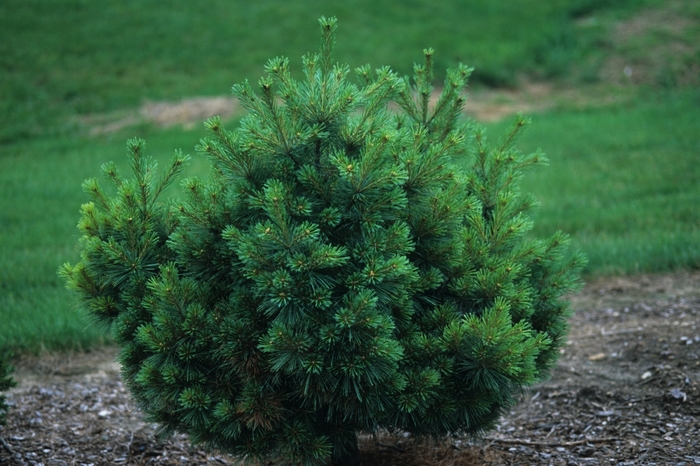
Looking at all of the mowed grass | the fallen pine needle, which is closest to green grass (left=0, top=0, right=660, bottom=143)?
the mowed grass

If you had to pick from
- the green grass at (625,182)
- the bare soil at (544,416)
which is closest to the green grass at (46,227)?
the bare soil at (544,416)

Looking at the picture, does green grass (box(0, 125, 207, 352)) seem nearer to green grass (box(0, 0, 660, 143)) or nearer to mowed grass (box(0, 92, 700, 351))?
mowed grass (box(0, 92, 700, 351))

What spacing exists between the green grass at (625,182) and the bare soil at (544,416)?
146 centimetres

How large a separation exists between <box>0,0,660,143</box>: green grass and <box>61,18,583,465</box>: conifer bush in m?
11.0

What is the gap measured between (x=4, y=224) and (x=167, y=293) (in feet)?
21.1

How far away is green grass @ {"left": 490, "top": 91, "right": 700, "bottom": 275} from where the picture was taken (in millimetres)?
6938

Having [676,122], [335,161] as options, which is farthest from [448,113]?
[676,122]

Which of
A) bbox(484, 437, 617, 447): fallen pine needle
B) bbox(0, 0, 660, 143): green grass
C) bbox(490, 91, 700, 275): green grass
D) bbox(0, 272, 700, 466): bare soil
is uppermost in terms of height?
bbox(0, 0, 660, 143): green grass

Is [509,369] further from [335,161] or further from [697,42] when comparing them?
[697,42]

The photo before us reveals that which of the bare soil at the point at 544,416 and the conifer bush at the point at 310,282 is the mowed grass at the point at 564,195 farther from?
the conifer bush at the point at 310,282

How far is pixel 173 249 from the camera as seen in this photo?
3.16 metres

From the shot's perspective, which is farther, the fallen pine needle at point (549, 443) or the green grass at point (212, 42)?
the green grass at point (212, 42)

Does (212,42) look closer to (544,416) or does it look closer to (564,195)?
(564,195)

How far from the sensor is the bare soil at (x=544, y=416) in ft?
13.0
